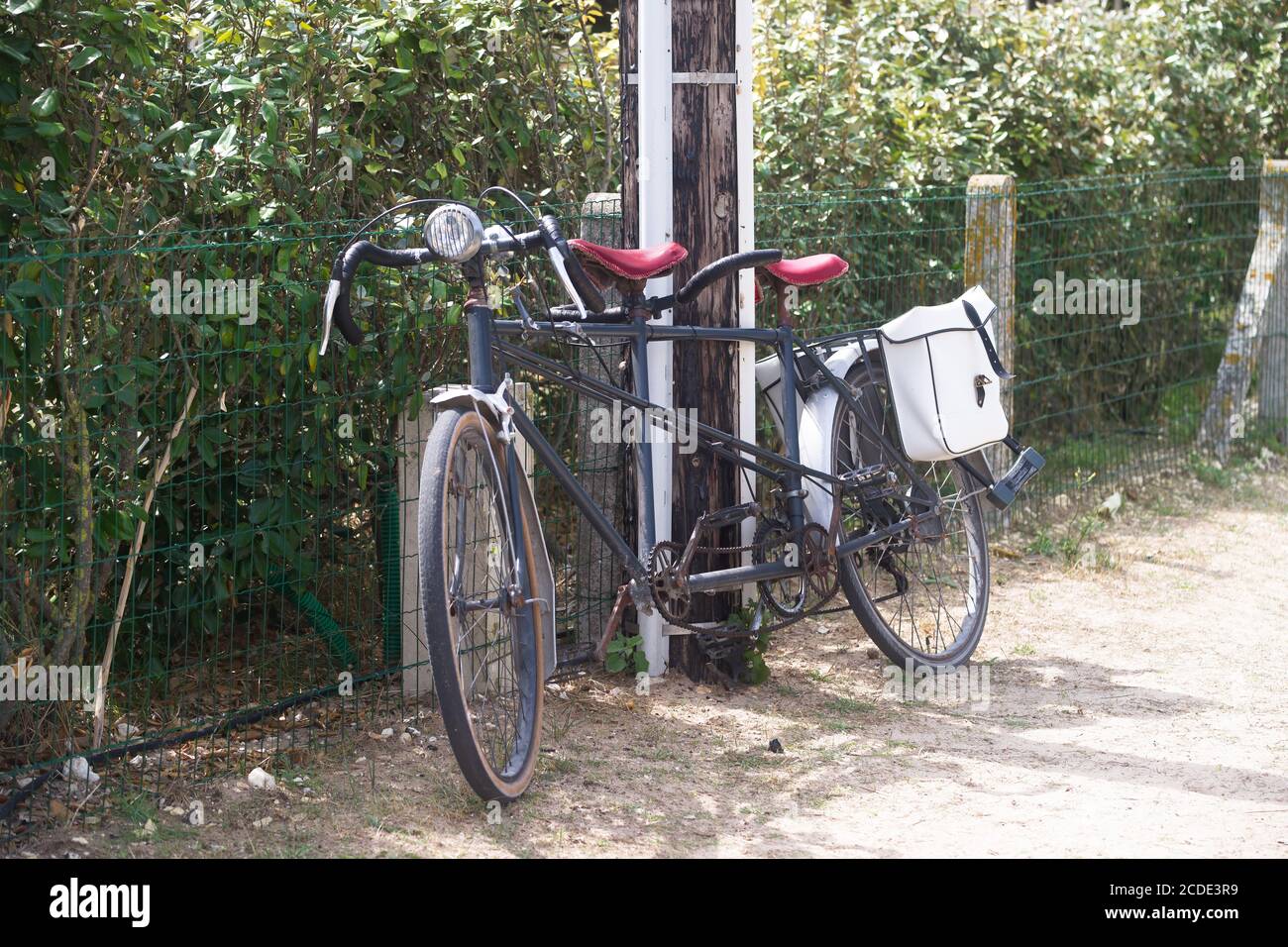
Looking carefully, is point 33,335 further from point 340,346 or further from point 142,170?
point 340,346

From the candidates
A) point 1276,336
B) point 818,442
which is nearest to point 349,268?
point 818,442

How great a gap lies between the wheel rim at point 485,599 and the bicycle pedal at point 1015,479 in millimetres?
1995

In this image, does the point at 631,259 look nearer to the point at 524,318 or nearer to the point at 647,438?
the point at 524,318

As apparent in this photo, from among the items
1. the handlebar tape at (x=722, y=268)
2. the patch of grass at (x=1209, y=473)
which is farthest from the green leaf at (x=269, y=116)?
the patch of grass at (x=1209, y=473)

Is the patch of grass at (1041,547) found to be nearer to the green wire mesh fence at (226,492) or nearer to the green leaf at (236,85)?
the green wire mesh fence at (226,492)

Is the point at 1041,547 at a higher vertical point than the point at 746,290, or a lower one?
lower

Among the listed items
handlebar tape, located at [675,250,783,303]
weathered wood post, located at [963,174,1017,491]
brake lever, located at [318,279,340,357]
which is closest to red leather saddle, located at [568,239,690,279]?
handlebar tape, located at [675,250,783,303]

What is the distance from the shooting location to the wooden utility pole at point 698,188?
4.83 m

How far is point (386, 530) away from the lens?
4812mm

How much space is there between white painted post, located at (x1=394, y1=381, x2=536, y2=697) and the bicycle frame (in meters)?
0.34

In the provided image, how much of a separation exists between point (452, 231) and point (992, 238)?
372cm

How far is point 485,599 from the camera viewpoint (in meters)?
3.90
